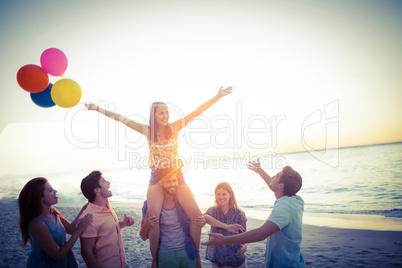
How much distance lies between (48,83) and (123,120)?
186 centimetres

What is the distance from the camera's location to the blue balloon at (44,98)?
417 cm

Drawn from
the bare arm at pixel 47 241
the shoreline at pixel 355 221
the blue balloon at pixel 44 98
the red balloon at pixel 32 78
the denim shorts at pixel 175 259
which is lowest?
the shoreline at pixel 355 221

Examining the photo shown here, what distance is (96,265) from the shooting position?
9.23 feet

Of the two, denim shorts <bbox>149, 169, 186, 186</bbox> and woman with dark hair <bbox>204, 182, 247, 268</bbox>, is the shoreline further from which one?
denim shorts <bbox>149, 169, 186, 186</bbox>

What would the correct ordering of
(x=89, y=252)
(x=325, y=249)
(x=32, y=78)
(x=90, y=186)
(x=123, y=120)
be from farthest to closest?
(x=325, y=249) → (x=32, y=78) → (x=123, y=120) → (x=90, y=186) → (x=89, y=252)

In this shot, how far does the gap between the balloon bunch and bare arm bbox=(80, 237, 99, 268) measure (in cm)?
231

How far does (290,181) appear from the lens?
271 centimetres

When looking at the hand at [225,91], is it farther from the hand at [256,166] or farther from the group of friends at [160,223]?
the hand at [256,166]

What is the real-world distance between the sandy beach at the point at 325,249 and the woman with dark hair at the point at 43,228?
396cm

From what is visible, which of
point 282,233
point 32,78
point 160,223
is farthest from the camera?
point 32,78

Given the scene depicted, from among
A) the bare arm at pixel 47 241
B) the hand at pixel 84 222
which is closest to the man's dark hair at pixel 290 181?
the hand at pixel 84 222

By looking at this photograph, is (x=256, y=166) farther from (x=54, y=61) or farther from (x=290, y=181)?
(x=54, y=61)

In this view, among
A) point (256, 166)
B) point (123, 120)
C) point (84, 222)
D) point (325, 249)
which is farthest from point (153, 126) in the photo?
point (325, 249)

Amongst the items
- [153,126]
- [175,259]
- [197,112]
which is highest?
[197,112]
